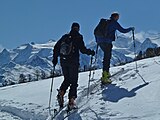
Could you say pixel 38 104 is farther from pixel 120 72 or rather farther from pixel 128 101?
pixel 128 101

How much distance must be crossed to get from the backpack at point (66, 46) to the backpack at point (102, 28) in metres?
2.06

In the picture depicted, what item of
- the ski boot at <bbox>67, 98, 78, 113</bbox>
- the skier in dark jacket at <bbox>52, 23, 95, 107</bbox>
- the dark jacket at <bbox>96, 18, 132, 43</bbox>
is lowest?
the ski boot at <bbox>67, 98, 78, 113</bbox>

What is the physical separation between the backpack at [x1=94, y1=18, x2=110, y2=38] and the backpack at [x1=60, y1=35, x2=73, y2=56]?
6.76ft

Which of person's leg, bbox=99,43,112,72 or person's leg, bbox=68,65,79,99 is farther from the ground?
person's leg, bbox=99,43,112,72

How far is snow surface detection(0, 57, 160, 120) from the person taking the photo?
10.7 m

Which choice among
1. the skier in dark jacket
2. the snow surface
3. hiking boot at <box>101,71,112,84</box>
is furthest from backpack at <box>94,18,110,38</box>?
the skier in dark jacket

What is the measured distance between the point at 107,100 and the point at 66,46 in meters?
1.81

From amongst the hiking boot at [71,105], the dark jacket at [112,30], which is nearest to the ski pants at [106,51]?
the dark jacket at [112,30]

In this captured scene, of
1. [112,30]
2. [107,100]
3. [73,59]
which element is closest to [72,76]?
[73,59]

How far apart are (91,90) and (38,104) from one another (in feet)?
6.75

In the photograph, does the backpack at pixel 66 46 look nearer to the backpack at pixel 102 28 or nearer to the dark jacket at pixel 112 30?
the backpack at pixel 102 28

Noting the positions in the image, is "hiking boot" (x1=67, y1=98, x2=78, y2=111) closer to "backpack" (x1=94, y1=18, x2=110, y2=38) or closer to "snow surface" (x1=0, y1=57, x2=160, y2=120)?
"snow surface" (x1=0, y1=57, x2=160, y2=120)

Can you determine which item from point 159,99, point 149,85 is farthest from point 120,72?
point 159,99

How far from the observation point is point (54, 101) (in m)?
14.9
